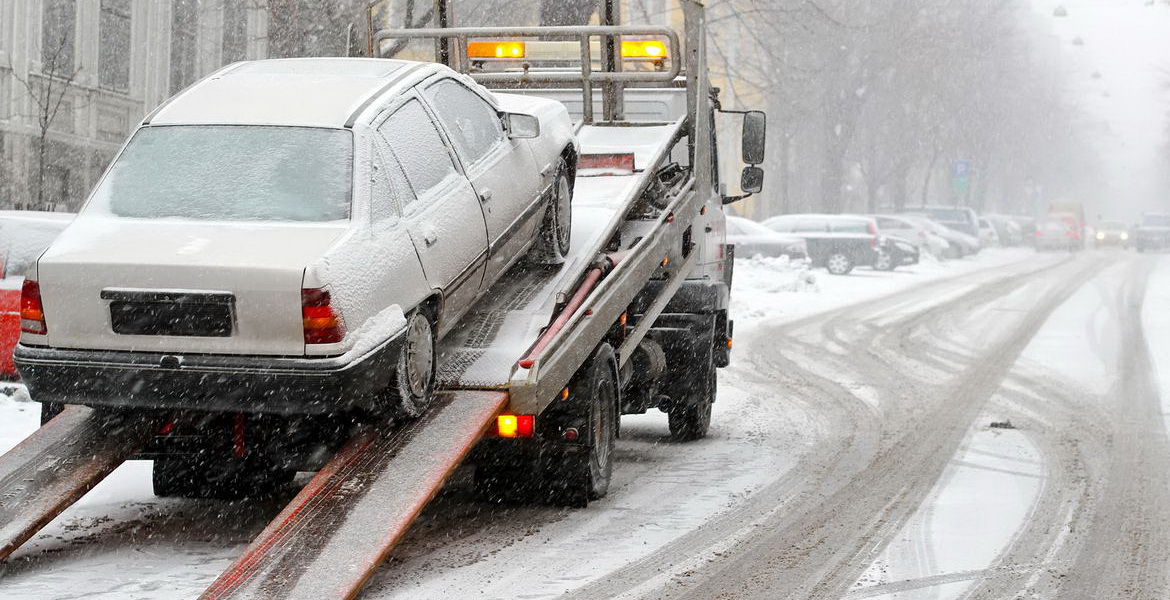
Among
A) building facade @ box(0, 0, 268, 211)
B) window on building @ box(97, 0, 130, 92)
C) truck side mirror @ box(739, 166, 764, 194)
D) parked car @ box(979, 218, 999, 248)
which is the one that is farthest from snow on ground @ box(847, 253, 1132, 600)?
parked car @ box(979, 218, 999, 248)

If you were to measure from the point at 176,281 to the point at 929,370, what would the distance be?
36.4ft

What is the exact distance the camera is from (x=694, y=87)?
9.97 m

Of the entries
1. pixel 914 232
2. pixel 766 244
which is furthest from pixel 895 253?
pixel 766 244

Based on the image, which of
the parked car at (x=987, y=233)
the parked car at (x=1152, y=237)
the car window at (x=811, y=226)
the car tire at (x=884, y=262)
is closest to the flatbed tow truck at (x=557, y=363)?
the car window at (x=811, y=226)

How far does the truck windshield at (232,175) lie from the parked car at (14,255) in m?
5.32

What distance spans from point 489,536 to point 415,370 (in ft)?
3.15

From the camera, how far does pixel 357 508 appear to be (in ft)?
19.3

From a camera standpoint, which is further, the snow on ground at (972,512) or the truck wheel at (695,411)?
the truck wheel at (695,411)

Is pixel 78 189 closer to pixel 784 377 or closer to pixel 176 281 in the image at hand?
pixel 784 377

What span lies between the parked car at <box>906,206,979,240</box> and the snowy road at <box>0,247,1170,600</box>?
114ft

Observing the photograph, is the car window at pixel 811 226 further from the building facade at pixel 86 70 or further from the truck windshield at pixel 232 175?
the truck windshield at pixel 232 175

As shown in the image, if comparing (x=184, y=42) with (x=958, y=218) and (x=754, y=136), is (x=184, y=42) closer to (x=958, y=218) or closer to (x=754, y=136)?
(x=754, y=136)

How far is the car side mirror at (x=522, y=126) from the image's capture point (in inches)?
308

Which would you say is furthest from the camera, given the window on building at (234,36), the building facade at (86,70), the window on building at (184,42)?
the window on building at (234,36)
